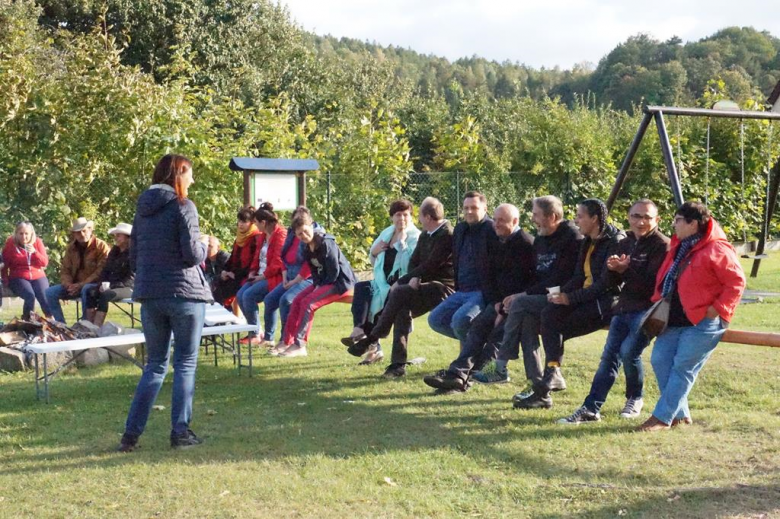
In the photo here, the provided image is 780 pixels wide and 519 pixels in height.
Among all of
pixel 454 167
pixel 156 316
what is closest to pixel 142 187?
pixel 454 167

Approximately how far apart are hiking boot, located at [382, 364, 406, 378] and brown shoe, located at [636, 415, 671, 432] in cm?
250

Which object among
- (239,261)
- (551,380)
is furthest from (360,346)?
(239,261)

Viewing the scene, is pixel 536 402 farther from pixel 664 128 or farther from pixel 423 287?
pixel 664 128

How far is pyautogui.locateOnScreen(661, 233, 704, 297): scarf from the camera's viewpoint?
614 cm

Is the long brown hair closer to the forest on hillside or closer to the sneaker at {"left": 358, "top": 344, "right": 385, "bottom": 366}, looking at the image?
the sneaker at {"left": 358, "top": 344, "right": 385, "bottom": 366}

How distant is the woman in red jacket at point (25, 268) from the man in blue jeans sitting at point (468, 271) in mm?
5934

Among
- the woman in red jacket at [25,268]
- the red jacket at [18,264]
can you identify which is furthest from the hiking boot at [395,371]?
the red jacket at [18,264]

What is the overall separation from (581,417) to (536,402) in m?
0.51

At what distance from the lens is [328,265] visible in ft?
31.2

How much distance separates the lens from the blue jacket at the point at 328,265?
953 cm

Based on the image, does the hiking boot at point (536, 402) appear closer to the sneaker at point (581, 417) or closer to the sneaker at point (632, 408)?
the sneaker at point (581, 417)

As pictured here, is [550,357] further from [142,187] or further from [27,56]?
[27,56]

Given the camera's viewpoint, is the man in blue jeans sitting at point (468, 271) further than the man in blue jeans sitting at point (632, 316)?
Yes

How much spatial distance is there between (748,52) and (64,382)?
6595cm
